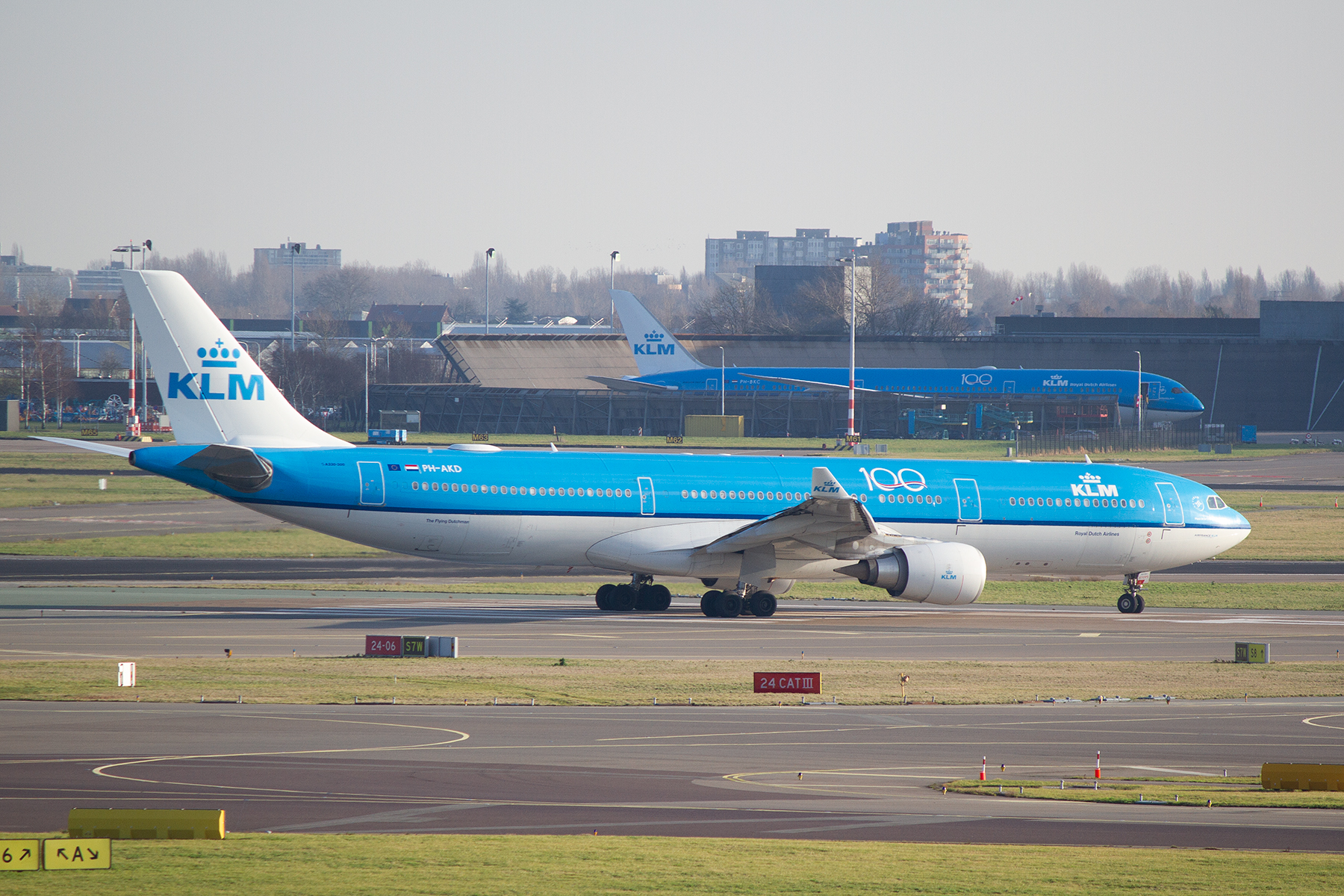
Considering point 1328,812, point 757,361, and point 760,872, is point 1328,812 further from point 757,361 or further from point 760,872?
point 757,361

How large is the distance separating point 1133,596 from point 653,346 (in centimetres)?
7250

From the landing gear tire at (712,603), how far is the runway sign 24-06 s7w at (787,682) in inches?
385

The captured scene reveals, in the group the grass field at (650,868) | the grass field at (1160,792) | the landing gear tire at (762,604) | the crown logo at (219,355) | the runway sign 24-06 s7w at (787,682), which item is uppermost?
the crown logo at (219,355)

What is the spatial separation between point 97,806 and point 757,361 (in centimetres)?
10818

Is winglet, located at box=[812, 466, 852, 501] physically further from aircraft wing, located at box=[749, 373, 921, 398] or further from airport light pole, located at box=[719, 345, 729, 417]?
aircraft wing, located at box=[749, 373, 921, 398]

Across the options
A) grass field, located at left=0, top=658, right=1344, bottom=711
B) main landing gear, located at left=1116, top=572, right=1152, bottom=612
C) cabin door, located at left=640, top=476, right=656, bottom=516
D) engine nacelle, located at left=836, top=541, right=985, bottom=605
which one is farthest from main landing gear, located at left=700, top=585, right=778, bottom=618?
main landing gear, located at left=1116, top=572, right=1152, bottom=612

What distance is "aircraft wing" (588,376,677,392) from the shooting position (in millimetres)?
104875

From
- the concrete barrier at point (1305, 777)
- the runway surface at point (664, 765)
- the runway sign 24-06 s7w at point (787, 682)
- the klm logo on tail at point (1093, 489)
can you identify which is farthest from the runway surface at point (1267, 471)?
the concrete barrier at point (1305, 777)

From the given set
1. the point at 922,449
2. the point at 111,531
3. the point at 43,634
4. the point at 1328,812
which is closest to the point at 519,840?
the point at 1328,812

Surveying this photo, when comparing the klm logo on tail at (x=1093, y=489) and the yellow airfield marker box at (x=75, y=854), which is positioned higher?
the klm logo on tail at (x=1093, y=489)

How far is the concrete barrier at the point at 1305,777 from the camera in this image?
16203 millimetres

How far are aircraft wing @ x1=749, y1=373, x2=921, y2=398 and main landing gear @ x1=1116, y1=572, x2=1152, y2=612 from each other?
6634 centimetres

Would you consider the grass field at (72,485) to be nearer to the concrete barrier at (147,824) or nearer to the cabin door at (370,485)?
the cabin door at (370,485)

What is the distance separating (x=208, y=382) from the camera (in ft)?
100
